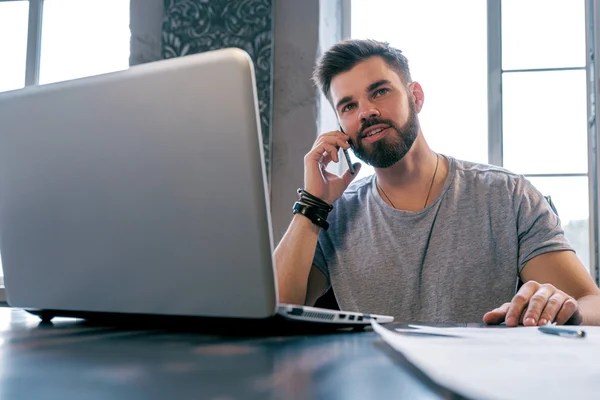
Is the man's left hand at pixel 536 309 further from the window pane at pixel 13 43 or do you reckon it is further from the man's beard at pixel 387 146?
the window pane at pixel 13 43

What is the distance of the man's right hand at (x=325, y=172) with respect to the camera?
4.52ft

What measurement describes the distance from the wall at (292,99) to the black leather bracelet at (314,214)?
1.02 m

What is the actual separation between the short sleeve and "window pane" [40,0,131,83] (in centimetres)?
223

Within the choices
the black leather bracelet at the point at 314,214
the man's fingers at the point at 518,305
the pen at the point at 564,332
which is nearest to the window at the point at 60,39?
the black leather bracelet at the point at 314,214

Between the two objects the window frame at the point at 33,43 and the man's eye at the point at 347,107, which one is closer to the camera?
the man's eye at the point at 347,107

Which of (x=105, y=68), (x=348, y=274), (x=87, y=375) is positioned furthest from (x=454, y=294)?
(x=105, y=68)

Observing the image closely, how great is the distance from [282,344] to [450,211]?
87 cm

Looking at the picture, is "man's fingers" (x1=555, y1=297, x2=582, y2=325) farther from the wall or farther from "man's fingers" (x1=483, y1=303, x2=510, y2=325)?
the wall

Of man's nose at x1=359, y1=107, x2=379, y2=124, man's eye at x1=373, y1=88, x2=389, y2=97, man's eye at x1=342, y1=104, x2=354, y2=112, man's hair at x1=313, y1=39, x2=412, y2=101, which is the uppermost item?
man's hair at x1=313, y1=39, x2=412, y2=101

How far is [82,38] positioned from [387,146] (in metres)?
2.19

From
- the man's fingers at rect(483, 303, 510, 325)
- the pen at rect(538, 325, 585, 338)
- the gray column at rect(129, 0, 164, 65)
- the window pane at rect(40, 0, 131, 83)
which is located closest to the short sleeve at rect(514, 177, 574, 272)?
the man's fingers at rect(483, 303, 510, 325)

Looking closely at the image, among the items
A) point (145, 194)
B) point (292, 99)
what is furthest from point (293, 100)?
point (145, 194)

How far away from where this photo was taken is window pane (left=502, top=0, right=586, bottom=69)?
2467 millimetres

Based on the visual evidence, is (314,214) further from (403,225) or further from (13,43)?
(13,43)
